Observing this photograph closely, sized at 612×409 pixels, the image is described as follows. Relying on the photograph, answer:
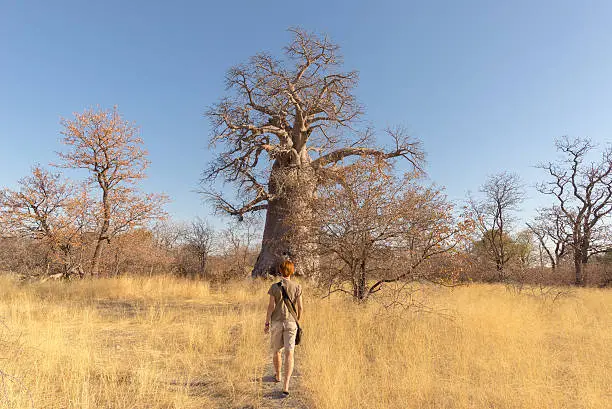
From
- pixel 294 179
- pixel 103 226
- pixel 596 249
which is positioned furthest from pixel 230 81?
pixel 596 249

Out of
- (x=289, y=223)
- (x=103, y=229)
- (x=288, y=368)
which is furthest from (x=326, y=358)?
(x=103, y=229)

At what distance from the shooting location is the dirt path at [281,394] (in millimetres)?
3166

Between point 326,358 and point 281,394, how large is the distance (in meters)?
0.88

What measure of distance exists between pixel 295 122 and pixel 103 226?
24.1ft

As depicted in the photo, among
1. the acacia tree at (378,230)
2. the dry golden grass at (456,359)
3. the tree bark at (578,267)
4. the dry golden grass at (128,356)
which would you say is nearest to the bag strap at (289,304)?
the dry golden grass at (456,359)

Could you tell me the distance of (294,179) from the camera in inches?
393

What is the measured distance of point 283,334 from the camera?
359 centimetres

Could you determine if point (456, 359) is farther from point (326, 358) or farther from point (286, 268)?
point (286, 268)

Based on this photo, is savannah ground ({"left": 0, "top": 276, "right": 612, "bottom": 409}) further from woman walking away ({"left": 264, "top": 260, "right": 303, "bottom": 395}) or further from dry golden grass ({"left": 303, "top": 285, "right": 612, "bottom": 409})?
woman walking away ({"left": 264, "top": 260, "right": 303, "bottom": 395})

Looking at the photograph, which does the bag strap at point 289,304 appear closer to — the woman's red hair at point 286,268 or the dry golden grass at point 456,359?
the woman's red hair at point 286,268

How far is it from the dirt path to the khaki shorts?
39cm

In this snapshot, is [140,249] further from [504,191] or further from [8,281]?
[504,191]

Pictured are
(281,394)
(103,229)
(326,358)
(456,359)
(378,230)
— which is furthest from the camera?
(103,229)

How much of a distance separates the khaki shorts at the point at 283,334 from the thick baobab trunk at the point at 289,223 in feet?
9.03
